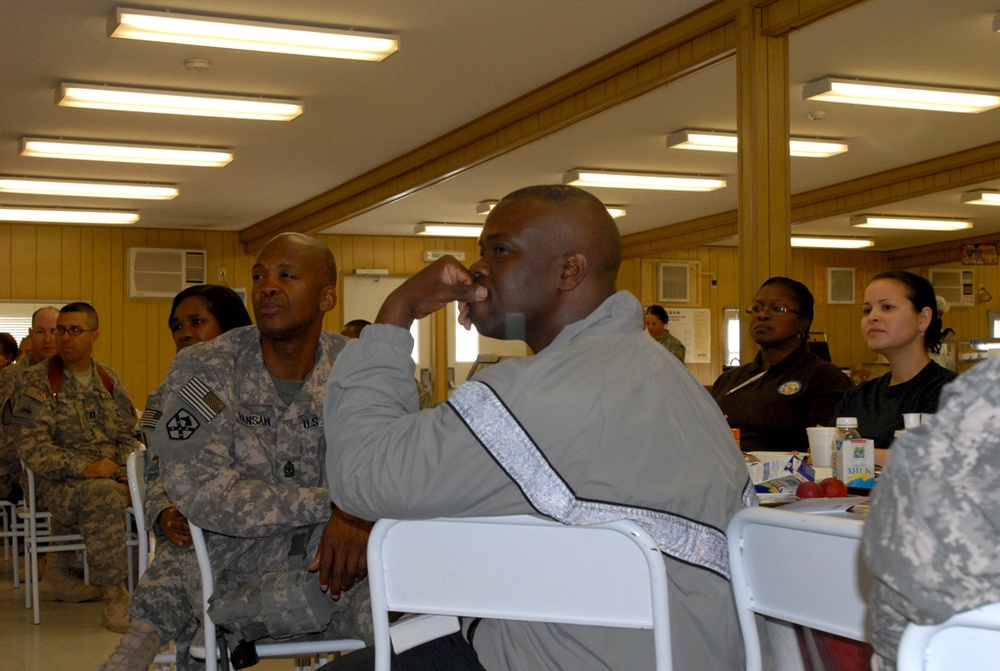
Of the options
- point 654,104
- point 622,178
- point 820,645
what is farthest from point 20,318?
point 820,645

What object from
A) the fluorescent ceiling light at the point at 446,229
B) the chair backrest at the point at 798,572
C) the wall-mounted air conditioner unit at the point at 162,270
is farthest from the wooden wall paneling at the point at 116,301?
the chair backrest at the point at 798,572

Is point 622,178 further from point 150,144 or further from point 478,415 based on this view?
point 478,415

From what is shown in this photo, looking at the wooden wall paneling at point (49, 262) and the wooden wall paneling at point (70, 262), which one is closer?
the wooden wall paneling at point (49, 262)

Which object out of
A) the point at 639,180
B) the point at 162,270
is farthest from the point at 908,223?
the point at 162,270

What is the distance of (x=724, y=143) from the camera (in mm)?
7828

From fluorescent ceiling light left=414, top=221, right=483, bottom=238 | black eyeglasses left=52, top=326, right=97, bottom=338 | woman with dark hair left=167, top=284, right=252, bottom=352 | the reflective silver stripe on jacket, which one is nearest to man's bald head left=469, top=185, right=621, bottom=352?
the reflective silver stripe on jacket

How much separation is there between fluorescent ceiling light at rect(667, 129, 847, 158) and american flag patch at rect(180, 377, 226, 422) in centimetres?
575

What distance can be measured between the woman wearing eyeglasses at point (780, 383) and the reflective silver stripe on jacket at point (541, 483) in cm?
250

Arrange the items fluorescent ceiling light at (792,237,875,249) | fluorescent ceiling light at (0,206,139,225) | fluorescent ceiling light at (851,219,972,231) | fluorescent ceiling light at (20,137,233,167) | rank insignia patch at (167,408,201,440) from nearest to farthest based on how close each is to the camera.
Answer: rank insignia patch at (167,408,201,440), fluorescent ceiling light at (20,137,233,167), fluorescent ceiling light at (0,206,139,225), fluorescent ceiling light at (851,219,972,231), fluorescent ceiling light at (792,237,875,249)

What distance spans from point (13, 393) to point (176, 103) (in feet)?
6.93

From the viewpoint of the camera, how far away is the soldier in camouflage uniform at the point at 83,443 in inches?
207

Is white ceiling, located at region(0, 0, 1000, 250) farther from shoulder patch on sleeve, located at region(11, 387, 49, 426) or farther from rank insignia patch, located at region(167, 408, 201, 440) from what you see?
rank insignia patch, located at region(167, 408, 201, 440)

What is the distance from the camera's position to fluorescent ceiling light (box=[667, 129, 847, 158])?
7.72m

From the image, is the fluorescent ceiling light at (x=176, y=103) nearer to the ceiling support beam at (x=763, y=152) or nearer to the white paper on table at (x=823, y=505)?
the ceiling support beam at (x=763, y=152)
